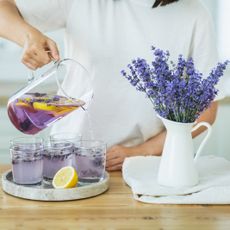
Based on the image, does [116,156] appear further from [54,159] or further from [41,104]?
[41,104]

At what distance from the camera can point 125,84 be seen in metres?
1.83

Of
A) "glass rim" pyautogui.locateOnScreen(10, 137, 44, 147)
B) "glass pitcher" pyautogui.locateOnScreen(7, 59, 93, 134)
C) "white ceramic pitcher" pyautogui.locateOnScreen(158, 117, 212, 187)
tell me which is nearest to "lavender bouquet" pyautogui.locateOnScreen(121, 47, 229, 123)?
"white ceramic pitcher" pyautogui.locateOnScreen(158, 117, 212, 187)

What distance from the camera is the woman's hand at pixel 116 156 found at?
1688 millimetres

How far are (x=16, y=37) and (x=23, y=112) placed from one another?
38 cm

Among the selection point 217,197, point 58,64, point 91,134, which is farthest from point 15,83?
point 217,197

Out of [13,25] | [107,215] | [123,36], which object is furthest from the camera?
[123,36]

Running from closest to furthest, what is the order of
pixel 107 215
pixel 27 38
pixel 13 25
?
pixel 107 215
pixel 27 38
pixel 13 25

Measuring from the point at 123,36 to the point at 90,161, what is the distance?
555 millimetres

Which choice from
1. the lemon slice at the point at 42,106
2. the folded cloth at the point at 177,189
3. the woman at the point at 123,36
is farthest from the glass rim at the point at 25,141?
the woman at the point at 123,36

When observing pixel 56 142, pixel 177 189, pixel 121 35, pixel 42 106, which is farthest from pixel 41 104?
pixel 121 35

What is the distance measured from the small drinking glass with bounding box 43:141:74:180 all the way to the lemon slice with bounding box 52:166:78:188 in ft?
0.11

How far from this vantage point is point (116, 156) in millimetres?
1711

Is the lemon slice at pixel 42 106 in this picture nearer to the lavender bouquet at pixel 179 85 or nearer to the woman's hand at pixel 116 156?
the lavender bouquet at pixel 179 85

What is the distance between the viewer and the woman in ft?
5.90
